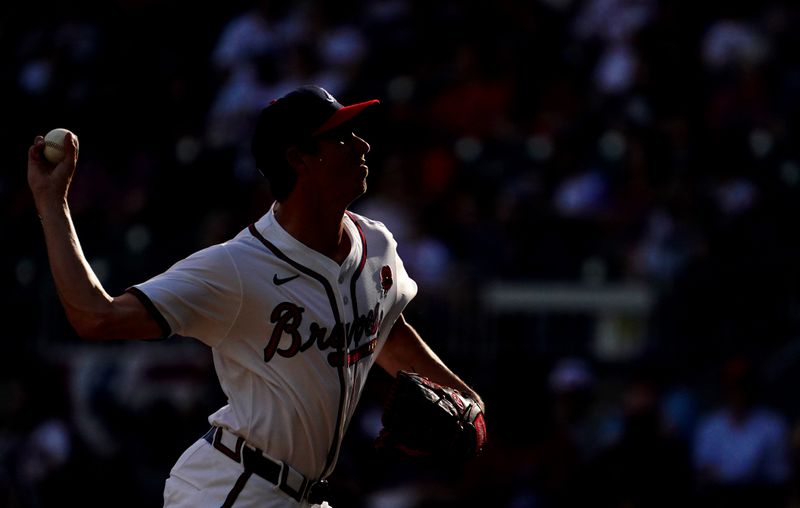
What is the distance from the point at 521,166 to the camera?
35.1ft

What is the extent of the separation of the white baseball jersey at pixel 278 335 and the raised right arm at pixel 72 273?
192 mm

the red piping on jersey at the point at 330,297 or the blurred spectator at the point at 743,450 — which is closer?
the red piping on jersey at the point at 330,297

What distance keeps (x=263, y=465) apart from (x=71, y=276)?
0.83 metres

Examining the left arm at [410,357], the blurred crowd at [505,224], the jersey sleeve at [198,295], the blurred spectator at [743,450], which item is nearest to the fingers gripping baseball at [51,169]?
the jersey sleeve at [198,295]

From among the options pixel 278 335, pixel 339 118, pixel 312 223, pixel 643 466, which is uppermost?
pixel 339 118

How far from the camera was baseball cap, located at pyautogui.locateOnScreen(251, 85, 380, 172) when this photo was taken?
4102 mm

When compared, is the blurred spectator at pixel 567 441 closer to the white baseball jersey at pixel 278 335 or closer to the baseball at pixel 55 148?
the white baseball jersey at pixel 278 335

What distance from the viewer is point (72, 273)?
3.54 meters

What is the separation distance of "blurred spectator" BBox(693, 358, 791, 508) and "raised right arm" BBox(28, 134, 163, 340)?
15.4ft

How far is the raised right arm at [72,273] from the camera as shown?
355 centimetres

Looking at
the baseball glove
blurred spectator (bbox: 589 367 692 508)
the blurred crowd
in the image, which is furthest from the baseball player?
blurred spectator (bbox: 589 367 692 508)

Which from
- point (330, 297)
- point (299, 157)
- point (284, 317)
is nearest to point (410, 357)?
point (330, 297)

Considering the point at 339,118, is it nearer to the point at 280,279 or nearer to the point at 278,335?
the point at 280,279

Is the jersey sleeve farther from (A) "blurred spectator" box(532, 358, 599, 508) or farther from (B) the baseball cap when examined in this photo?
(A) "blurred spectator" box(532, 358, 599, 508)
